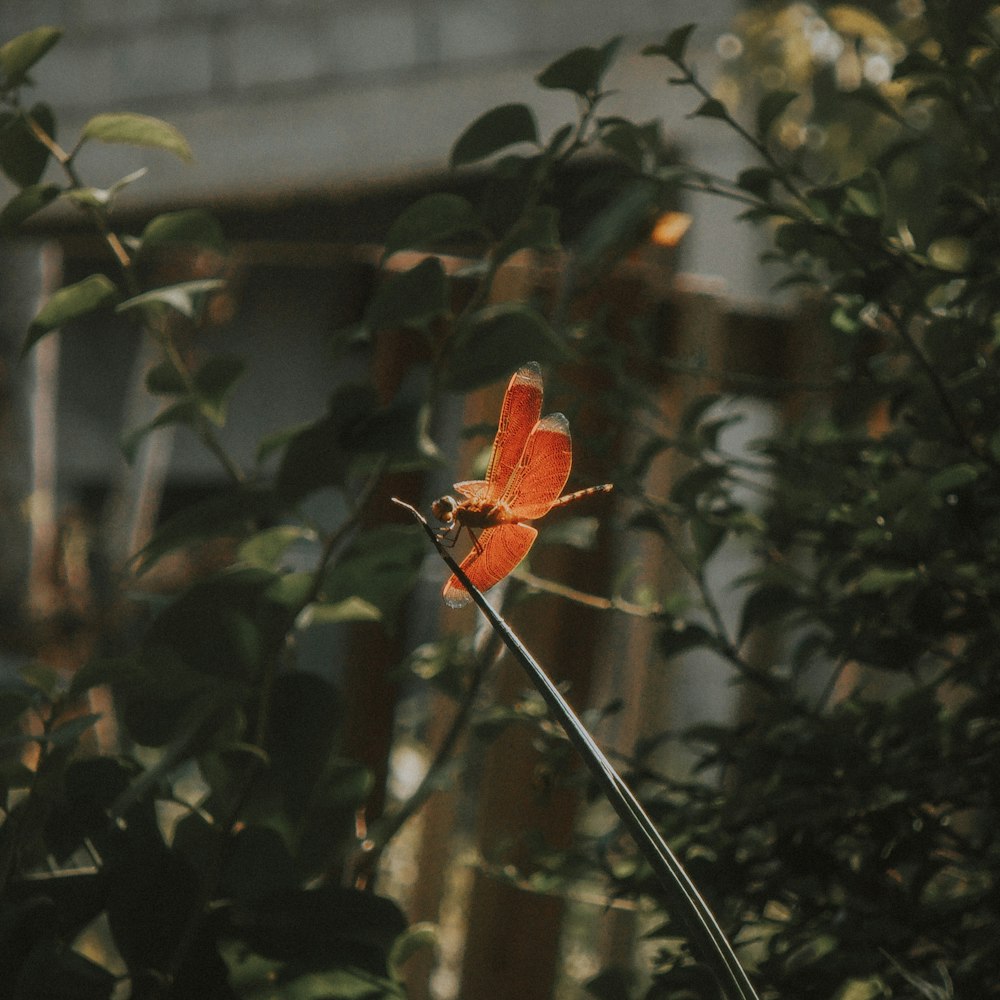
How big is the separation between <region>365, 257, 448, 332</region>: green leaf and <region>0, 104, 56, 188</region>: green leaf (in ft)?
0.71

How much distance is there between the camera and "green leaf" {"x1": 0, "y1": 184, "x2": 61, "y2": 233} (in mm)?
646

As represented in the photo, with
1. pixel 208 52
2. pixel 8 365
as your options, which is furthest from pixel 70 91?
pixel 8 365

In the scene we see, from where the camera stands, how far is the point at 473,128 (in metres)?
0.69

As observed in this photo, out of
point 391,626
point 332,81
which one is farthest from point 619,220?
point 332,81

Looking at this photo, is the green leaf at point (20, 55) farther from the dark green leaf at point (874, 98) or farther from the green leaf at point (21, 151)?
the dark green leaf at point (874, 98)

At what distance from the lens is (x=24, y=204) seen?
0.65 meters

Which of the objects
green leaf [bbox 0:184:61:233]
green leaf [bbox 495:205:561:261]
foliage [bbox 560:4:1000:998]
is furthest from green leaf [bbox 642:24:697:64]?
green leaf [bbox 0:184:61:233]

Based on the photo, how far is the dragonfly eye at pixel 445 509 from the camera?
0.42 meters

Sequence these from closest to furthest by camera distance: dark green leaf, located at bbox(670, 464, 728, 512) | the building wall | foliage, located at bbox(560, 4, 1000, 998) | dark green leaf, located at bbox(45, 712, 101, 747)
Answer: dark green leaf, located at bbox(45, 712, 101, 747) < foliage, located at bbox(560, 4, 1000, 998) < dark green leaf, located at bbox(670, 464, 728, 512) < the building wall

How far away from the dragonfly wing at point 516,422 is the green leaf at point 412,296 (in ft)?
0.79

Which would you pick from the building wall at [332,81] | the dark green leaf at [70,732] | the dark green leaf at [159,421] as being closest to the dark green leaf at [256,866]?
the dark green leaf at [70,732]

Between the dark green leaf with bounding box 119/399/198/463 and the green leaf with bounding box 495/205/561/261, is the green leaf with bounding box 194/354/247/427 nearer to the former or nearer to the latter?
the dark green leaf with bounding box 119/399/198/463

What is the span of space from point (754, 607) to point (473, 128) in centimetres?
38

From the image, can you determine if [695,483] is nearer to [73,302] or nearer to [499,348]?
[499,348]
